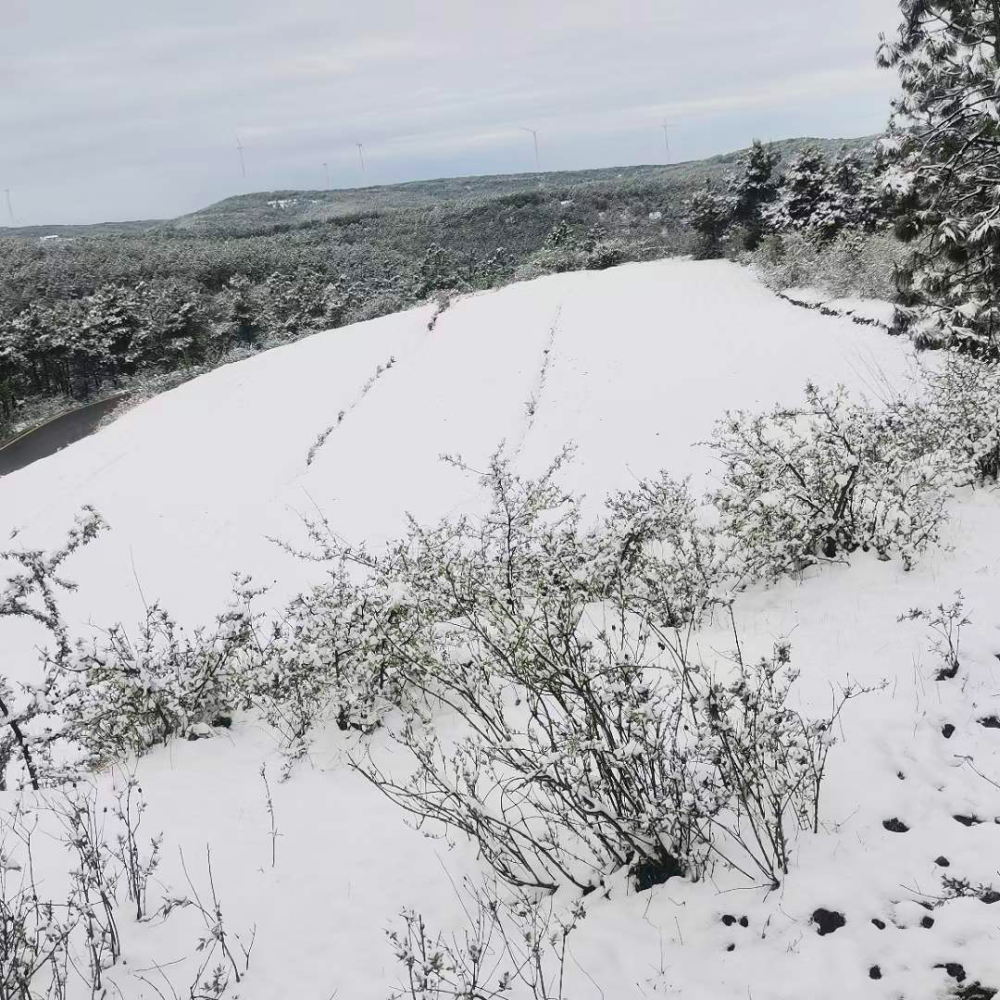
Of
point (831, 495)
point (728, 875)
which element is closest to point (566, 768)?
point (728, 875)

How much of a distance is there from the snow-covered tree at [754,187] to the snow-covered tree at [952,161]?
21783 mm

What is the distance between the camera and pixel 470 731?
14.7 feet

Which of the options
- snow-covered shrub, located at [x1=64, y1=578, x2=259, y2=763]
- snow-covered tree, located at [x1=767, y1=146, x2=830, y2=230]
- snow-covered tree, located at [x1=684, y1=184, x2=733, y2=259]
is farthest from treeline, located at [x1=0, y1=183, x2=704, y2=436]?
snow-covered shrub, located at [x1=64, y1=578, x2=259, y2=763]

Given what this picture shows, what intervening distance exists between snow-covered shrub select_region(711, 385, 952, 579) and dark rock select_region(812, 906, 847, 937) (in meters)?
3.43

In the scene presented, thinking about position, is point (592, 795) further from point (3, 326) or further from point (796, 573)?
point (3, 326)

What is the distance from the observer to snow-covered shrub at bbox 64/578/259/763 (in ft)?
15.6

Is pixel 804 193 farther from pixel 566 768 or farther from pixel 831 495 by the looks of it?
pixel 566 768

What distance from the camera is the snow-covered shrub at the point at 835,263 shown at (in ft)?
59.9

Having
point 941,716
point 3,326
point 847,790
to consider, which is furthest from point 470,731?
point 3,326

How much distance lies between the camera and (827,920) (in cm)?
249

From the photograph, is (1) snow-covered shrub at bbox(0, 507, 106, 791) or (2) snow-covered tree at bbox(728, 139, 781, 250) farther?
(2) snow-covered tree at bbox(728, 139, 781, 250)

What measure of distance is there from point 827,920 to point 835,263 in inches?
863

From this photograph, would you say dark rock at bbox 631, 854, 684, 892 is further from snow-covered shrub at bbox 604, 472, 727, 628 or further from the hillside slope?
the hillside slope

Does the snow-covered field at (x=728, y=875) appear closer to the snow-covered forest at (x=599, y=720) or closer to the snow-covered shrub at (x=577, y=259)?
the snow-covered forest at (x=599, y=720)
